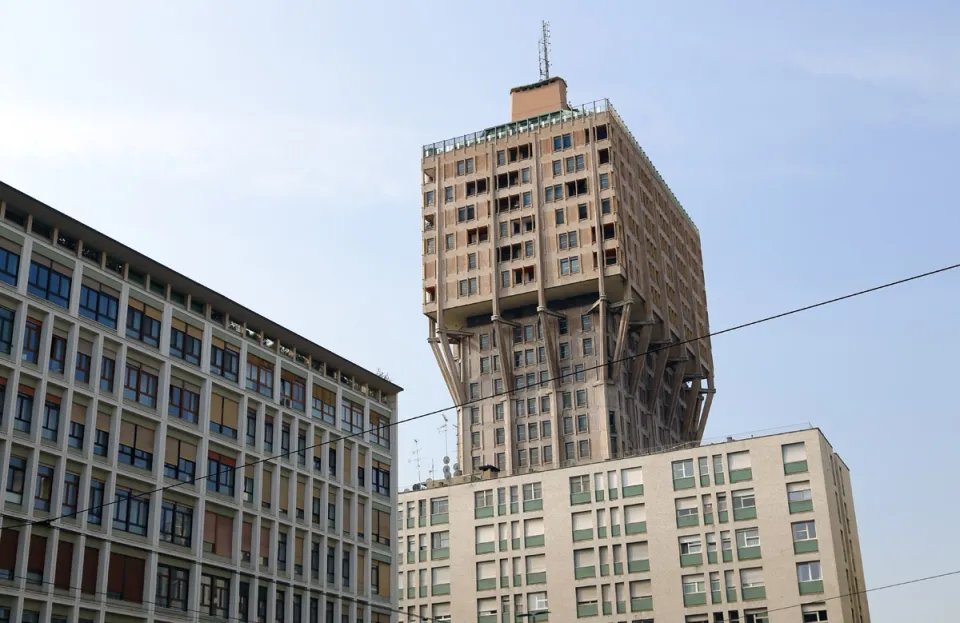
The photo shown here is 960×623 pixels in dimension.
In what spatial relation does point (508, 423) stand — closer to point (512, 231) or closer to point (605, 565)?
point (512, 231)

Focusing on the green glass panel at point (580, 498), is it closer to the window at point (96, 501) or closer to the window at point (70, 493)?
the window at point (96, 501)

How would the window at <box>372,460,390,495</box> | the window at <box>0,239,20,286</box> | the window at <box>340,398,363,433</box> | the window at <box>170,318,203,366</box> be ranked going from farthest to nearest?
the window at <box>372,460,390,495</box> → the window at <box>340,398,363,433</box> → the window at <box>170,318,203,366</box> → the window at <box>0,239,20,286</box>

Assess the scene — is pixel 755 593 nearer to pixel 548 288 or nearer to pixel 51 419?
pixel 548 288

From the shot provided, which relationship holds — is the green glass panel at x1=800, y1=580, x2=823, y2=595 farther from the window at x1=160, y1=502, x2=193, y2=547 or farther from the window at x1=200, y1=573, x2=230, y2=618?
the window at x1=160, y1=502, x2=193, y2=547

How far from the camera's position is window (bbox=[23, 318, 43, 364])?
47438mm

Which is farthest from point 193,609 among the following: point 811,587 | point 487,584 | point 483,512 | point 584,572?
point 811,587

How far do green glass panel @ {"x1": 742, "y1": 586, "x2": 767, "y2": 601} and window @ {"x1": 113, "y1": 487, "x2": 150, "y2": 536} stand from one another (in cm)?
4519

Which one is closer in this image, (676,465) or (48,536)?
(48,536)

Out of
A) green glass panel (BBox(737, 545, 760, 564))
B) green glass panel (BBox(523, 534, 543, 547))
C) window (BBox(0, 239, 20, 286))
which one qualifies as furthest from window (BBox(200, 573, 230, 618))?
green glass panel (BBox(737, 545, 760, 564))


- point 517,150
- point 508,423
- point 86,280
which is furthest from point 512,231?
point 86,280

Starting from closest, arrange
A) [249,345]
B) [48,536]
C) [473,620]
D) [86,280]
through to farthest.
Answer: [48,536], [86,280], [249,345], [473,620]

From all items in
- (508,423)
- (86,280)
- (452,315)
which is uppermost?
(452,315)

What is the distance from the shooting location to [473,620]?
3585 inches

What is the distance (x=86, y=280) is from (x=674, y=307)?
77564 millimetres
